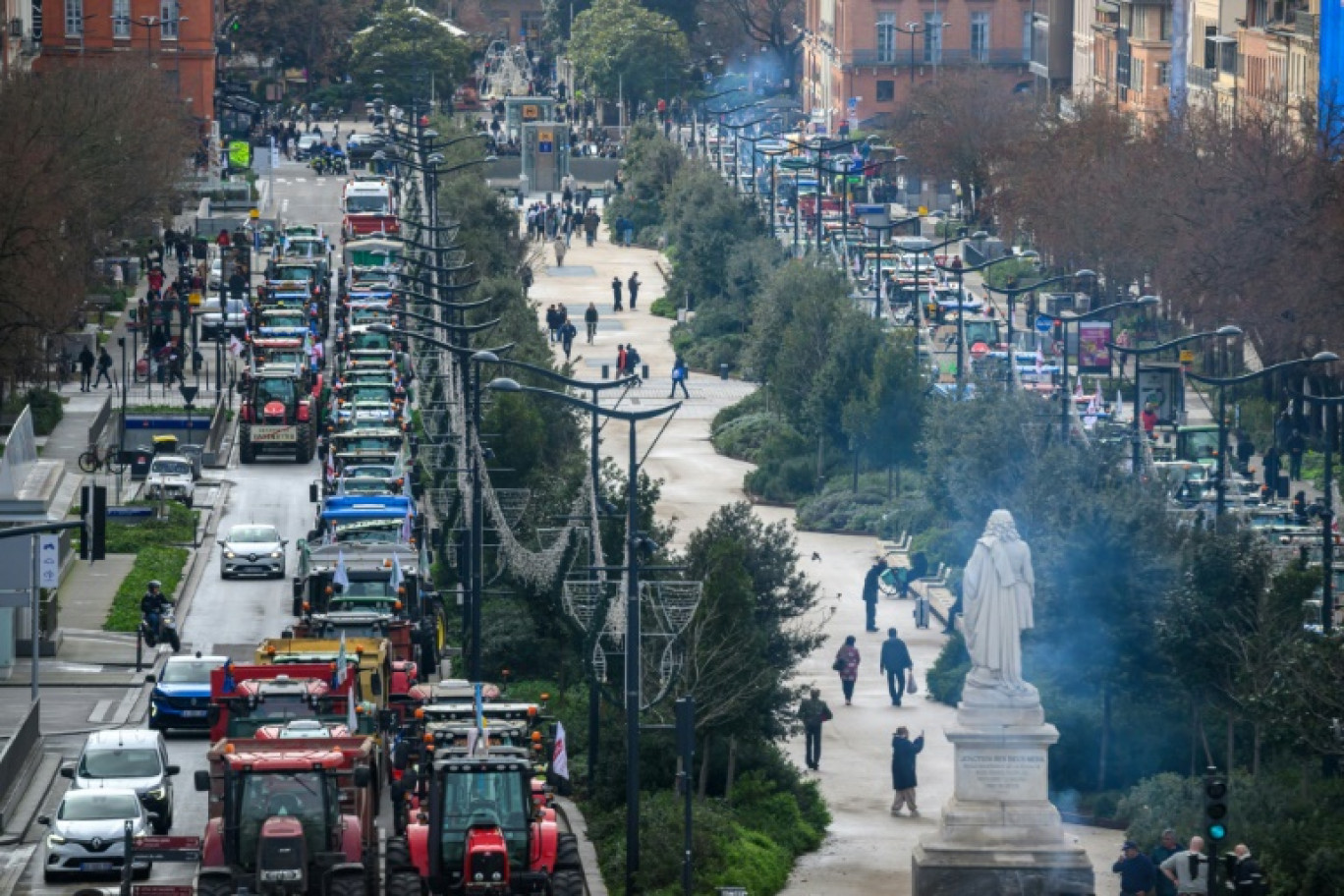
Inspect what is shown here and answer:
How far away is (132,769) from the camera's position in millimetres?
50094

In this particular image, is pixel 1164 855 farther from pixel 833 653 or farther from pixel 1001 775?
pixel 833 653

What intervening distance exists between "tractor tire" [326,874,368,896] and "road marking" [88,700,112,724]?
59.5 feet

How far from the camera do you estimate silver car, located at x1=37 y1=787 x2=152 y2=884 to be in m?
47.3

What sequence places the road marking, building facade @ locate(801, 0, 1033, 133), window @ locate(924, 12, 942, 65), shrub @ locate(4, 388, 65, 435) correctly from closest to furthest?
the road marking, shrub @ locate(4, 388, 65, 435), window @ locate(924, 12, 942, 65), building facade @ locate(801, 0, 1033, 133)

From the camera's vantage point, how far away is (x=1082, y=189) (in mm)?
113250

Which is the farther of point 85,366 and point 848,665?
point 85,366

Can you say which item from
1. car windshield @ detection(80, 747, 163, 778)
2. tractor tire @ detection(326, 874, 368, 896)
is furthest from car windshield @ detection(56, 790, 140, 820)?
tractor tire @ detection(326, 874, 368, 896)

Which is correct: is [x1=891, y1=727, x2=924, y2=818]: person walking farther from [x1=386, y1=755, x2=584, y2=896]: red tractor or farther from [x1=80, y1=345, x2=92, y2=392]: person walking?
[x1=80, y1=345, x2=92, y2=392]: person walking

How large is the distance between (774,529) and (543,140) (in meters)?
103

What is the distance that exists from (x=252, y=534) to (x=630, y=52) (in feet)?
382

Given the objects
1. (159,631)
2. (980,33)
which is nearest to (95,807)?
(159,631)

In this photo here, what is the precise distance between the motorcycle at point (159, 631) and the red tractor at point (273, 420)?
22291 mm

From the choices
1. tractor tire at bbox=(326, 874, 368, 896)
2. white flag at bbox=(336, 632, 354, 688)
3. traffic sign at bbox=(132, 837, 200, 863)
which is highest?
white flag at bbox=(336, 632, 354, 688)

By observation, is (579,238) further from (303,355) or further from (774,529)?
(774,529)
